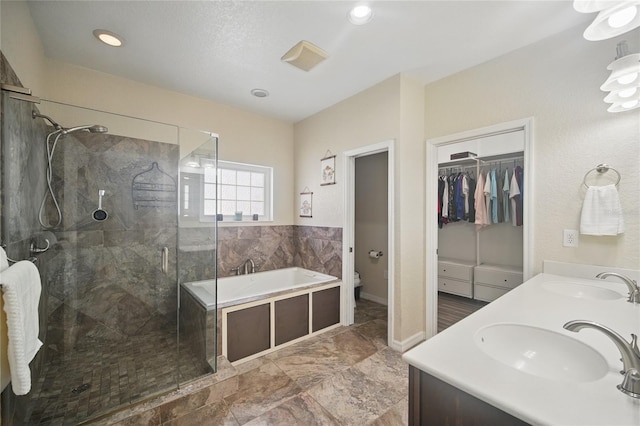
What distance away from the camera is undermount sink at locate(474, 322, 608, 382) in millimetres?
917

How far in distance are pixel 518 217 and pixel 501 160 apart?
2.90ft

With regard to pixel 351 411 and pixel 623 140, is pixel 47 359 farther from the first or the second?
pixel 623 140

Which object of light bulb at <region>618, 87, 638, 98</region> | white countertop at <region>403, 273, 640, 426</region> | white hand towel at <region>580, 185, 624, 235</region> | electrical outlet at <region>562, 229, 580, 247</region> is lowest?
white countertop at <region>403, 273, 640, 426</region>

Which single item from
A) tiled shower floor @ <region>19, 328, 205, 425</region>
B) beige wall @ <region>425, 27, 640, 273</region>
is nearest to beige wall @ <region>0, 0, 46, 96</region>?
tiled shower floor @ <region>19, 328, 205, 425</region>

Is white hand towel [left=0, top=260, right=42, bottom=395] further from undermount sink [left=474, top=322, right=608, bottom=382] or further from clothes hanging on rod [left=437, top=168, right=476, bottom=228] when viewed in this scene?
clothes hanging on rod [left=437, top=168, right=476, bottom=228]

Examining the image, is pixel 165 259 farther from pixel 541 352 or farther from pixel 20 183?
pixel 541 352

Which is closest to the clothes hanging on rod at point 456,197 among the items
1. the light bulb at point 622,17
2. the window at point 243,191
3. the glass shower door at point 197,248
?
the window at point 243,191

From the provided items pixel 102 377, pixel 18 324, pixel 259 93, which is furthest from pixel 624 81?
pixel 102 377

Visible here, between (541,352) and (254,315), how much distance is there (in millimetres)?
2129

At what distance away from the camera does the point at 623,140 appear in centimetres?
169

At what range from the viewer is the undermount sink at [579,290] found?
1.57m

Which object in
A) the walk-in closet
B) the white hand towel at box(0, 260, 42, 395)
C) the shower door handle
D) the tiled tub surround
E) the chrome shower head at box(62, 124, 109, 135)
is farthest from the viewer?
the walk-in closet

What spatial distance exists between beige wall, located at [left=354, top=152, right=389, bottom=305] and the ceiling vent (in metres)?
1.98

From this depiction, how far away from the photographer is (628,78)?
4.78ft
